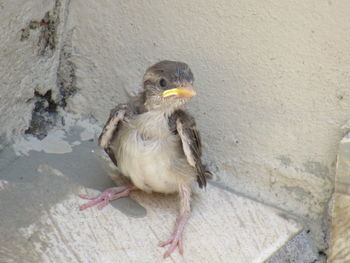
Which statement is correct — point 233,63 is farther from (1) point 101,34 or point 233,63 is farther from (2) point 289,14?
(1) point 101,34

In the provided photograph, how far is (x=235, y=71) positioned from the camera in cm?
411

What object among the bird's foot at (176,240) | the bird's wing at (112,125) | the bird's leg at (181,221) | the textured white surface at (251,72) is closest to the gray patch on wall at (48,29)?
the textured white surface at (251,72)

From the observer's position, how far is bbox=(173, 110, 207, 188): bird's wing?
395cm

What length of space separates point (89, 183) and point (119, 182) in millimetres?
199

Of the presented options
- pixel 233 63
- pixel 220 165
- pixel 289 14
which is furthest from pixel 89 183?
pixel 289 14

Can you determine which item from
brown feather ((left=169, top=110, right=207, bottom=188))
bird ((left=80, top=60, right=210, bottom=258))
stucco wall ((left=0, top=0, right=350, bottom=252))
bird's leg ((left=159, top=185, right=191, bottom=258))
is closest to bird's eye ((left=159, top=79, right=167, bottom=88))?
bird ((left=80, top=60, right=210, bottom=258))

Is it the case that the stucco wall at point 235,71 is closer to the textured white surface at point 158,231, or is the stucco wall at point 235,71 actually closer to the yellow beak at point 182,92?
the textured white surface at point 158,231

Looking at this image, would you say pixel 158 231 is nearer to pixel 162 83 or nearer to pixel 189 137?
pixel 189 137

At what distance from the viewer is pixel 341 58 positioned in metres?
3.70

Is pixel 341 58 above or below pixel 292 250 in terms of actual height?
above

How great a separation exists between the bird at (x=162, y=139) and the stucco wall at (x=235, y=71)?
1.06 ft

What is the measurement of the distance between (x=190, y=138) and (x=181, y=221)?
0.50 meters

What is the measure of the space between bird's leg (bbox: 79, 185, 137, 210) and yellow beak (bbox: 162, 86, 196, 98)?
28.6 inches

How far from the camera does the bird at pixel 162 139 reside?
3912 millimetres
